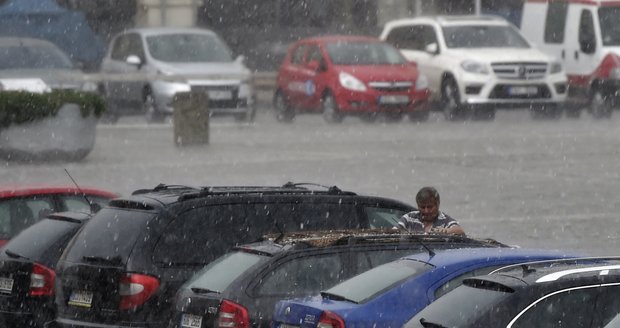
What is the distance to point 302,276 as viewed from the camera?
990 centimetres

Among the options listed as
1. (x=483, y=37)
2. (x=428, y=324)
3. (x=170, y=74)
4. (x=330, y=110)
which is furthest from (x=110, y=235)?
(x=483, y=37)

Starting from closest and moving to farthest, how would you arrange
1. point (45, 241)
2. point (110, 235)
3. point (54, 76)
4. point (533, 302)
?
point (533, 302)
point (110, 235)
point (45, 241)
point (54, 76)

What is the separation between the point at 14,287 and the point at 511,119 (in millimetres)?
21485

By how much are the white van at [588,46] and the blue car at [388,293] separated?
22.9m

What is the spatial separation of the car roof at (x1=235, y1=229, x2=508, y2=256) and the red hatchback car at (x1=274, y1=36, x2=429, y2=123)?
20415mm

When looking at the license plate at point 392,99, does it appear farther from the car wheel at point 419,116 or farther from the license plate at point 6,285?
the license plate at point 6,285

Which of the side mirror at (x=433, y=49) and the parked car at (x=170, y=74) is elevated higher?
the side mirror at (x=433, y=49)

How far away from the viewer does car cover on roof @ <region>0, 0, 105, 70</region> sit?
3812cm

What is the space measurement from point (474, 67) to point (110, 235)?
69.6 feet

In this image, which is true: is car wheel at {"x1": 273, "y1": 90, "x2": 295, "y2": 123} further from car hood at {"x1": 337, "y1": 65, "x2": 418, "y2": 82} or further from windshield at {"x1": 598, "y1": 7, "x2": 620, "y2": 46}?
windshield at {"x1": 598, "y1": 7, "x2": 620, "y2": 46}

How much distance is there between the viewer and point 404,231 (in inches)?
438

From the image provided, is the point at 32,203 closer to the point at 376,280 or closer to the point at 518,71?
the point at 376,280

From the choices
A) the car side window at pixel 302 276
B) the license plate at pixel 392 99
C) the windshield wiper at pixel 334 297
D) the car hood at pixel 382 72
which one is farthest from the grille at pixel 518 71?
the windshield wiper at pixel 334 297

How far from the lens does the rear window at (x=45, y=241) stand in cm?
1202
